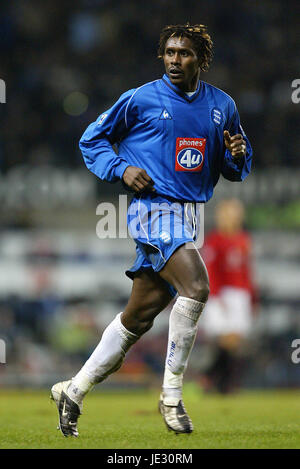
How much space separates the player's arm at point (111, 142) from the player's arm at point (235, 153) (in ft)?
1.64

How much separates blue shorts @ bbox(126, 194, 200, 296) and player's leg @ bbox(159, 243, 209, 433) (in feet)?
0.21

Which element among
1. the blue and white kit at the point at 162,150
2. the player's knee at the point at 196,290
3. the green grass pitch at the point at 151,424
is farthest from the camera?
the blue and white kit at the point at 162,150

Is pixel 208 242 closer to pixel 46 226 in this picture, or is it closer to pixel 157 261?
pixel 157 261

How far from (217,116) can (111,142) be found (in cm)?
63

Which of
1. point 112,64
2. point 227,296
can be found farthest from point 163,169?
point 112,64

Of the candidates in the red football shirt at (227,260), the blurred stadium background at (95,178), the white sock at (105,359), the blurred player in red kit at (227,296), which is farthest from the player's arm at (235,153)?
the blurred stadium background at (95,178)

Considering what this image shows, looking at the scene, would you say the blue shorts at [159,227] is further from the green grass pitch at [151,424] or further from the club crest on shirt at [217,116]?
the green grass pitch at [151,424]

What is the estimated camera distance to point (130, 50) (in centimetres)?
1762

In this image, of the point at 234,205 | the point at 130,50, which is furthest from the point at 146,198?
the point at 130,50

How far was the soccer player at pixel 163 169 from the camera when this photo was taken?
4.86 metres

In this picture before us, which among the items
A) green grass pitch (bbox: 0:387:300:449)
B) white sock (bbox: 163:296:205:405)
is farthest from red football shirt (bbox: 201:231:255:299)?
white sock (bbox: 163:296:205:405)

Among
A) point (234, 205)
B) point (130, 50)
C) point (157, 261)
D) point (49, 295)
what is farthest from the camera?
point (130, 50)

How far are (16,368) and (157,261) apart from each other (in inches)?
289

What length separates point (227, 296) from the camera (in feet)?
32.0
